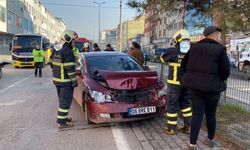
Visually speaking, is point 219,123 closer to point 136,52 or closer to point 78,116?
point 78,116

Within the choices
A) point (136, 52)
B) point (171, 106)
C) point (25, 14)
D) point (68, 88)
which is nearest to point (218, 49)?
point (171, 106)

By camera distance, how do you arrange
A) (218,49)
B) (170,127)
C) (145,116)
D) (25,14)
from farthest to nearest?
(25,14), (145,116), (170,127), (218,49)

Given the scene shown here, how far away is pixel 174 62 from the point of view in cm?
636

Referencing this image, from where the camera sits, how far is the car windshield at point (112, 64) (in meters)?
8.12

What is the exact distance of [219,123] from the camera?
6699mm

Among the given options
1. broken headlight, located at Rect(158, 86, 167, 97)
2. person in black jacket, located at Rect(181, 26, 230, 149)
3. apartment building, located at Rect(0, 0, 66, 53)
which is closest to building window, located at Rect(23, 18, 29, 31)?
apartment building, located at Rect(0, 0, 66, 53)

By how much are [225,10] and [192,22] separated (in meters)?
2.65

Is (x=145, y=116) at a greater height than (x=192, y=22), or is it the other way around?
(x=192, y=22)

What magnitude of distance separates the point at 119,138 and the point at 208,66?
2.22 m

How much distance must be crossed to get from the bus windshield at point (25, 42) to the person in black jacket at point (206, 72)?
75.5ft

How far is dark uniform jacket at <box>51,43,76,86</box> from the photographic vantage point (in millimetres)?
6910

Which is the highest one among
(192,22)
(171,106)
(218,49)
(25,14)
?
(25,14)

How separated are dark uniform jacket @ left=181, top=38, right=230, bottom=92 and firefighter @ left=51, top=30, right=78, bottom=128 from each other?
9.10 feet

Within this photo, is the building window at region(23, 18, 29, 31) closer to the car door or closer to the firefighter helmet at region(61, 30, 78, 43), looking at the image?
the car door
